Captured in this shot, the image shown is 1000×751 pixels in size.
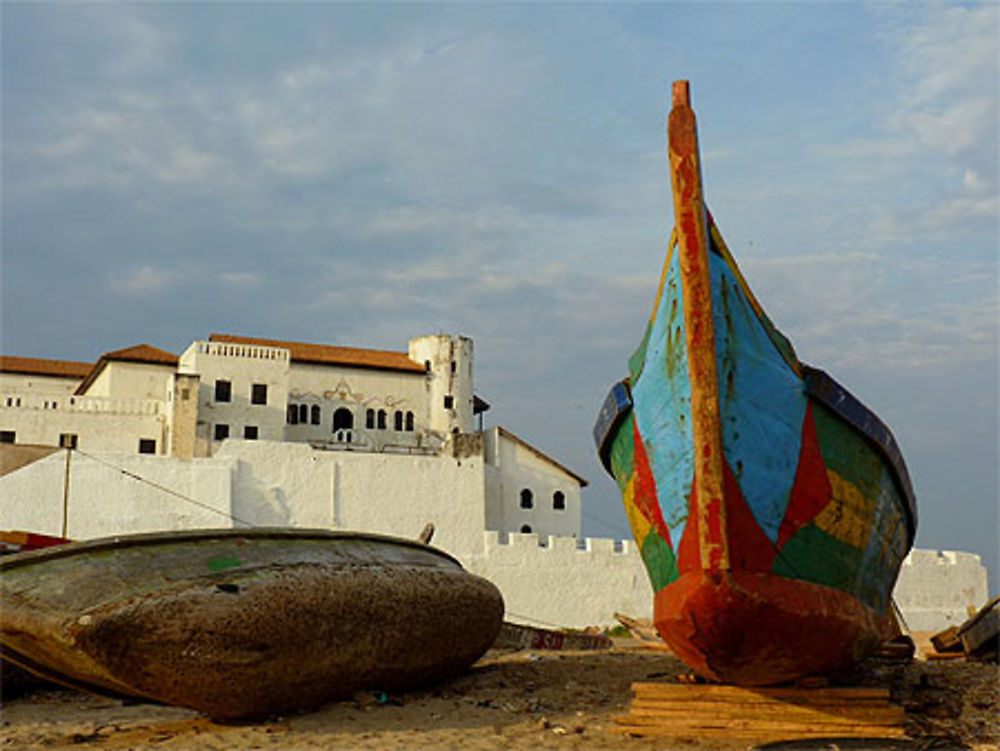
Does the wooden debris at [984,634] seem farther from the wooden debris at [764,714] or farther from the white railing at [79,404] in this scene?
the white railing at [79,404]

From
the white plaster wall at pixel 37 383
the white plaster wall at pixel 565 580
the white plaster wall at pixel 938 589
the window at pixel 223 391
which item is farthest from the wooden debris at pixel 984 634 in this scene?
the white plaster wall at pixel 37 383

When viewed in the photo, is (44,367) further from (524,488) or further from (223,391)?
(524,488)

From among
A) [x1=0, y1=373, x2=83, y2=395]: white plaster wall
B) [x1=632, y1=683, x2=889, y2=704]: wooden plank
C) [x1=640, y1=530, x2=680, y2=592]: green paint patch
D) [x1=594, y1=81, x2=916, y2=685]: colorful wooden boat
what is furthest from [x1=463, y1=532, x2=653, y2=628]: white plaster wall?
[x1=594, y1=81, x2=916, y2=685]: colorful wooden boat

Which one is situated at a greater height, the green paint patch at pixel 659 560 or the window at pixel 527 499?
the window at pixel 527 499

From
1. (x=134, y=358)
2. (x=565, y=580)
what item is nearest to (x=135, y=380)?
(x=134, y=358)

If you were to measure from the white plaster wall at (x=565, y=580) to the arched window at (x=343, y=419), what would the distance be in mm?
9572

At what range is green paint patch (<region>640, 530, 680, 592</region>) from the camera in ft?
21.9

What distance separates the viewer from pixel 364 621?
7.50 metres

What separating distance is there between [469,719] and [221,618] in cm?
210

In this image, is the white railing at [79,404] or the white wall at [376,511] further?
the white railing at [79,404]

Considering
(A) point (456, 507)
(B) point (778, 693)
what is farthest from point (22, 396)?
(B) point (778, 693)

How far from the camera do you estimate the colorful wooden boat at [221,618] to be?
21.2ft

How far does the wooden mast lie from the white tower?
1162 inches

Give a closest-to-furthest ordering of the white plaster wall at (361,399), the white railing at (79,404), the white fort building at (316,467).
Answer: the white fort building at (316,467) < the white railing at (79,404) < the white plaster wall at (361,399)
